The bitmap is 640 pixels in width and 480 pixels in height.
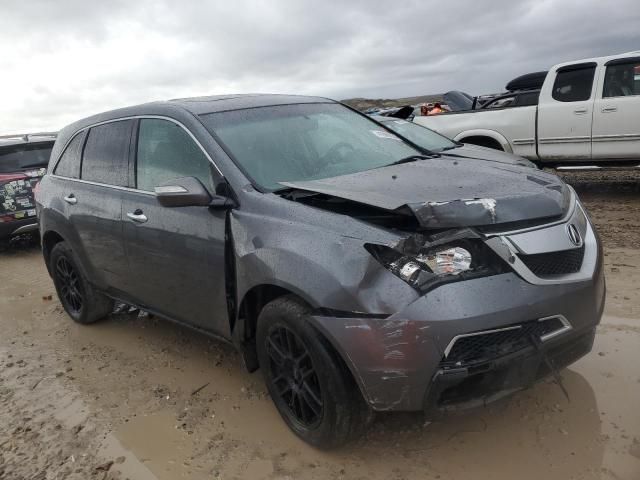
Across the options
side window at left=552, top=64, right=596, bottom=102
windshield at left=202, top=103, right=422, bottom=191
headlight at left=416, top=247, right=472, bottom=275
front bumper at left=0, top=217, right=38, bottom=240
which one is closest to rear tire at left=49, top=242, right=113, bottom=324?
windshield at left=202, top=103, right=422, bottom=191

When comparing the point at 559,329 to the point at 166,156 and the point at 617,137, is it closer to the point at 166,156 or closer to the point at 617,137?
the point at 166,156

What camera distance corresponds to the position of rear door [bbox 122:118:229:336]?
3.28m

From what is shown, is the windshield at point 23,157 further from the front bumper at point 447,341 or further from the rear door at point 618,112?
the rear door at point 618,112

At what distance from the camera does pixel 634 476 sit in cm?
252

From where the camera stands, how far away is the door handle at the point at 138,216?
372 cm

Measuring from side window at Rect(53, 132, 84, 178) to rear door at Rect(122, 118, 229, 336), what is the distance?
105 cm

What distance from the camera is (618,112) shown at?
7.99m

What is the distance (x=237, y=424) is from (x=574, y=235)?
6.76 ft

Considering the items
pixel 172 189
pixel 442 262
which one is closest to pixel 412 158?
pixel 442 262

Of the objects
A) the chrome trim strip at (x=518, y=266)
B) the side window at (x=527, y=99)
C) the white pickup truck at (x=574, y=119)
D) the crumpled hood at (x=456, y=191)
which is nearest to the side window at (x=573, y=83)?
the white pickup truck at (x=574, y=119)

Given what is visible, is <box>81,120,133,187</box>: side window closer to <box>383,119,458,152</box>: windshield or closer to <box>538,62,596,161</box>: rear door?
<box>383,119,458,152</box>: windshield

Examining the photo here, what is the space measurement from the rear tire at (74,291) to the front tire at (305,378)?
2395mm

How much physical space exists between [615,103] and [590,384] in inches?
238

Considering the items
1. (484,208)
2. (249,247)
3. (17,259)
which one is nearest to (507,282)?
(484,208)
